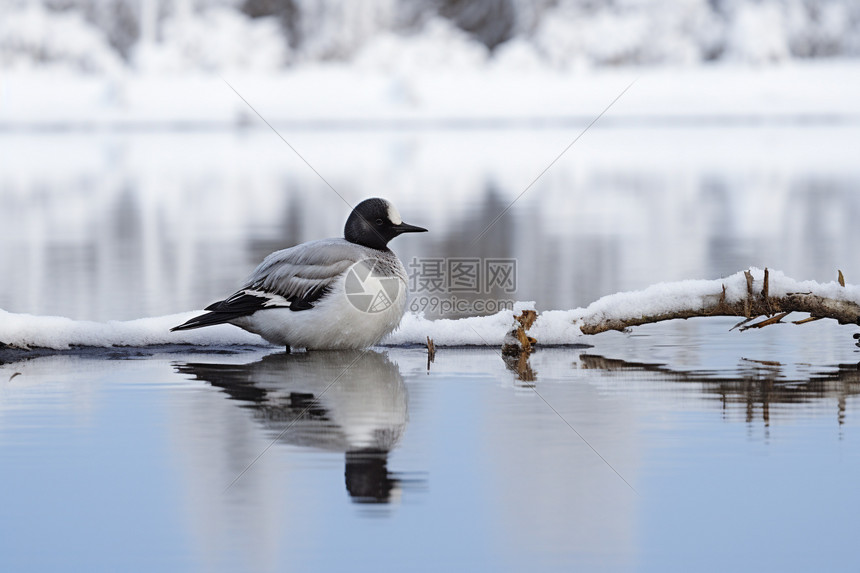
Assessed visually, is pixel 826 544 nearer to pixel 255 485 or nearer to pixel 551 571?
pixel 551 571

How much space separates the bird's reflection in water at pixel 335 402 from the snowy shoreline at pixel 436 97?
32.0 metres

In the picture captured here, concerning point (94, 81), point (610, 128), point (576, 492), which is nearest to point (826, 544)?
point (576, 492)

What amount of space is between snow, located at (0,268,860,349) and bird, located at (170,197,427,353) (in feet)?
1.04

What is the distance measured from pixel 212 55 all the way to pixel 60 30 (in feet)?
16.1

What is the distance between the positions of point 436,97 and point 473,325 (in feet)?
117

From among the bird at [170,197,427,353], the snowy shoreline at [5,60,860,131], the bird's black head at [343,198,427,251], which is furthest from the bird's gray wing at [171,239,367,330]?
the snowy shoreline at [5,60,860,131]

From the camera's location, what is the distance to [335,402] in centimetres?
569

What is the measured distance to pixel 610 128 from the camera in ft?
128

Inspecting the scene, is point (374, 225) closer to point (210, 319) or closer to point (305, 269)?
point (305, 269)

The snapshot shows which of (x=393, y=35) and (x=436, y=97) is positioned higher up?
(x=393, y=35)
